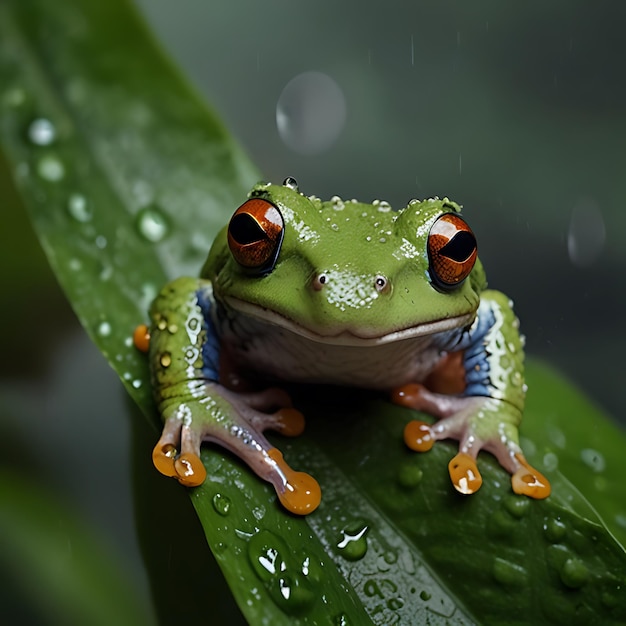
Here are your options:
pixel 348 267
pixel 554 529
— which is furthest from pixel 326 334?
pixel 554 529

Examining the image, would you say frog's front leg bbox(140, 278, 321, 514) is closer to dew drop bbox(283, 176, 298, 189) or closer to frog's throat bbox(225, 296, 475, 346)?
frog's throat bbox(225, 296, 475, 346)

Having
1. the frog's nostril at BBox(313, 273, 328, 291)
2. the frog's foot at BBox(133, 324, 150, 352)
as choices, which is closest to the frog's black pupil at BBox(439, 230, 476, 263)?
the frog's nostril at BBox(313, 273, 328, 291)

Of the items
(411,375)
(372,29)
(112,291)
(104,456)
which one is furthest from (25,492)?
(372,29)

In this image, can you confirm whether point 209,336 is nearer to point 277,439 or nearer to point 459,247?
point 277,439

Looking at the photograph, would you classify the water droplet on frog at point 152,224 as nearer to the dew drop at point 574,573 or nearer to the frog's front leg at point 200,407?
the frog's front leg at point 200,407

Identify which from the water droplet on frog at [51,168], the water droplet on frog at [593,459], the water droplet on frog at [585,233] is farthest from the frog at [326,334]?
the water droplet on frog at [585,233]

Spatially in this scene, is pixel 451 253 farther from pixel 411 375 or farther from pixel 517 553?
pixel 517 553

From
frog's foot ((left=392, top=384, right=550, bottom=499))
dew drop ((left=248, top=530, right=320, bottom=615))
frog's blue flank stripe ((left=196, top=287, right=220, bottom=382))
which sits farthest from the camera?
frog's blue flank stripe ((left=196, top=287, right=220, bottom=382))

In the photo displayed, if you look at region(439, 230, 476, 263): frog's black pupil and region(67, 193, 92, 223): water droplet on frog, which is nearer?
region(439, 230, 476, 263): frog's black pupil
